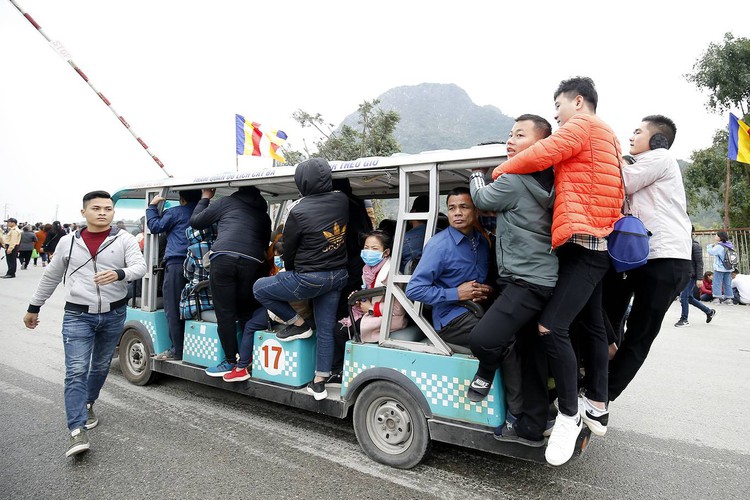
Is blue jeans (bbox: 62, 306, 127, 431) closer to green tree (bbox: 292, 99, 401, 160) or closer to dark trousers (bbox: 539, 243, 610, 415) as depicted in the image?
dark trousers (bbox: 539, 243, 610, 415)

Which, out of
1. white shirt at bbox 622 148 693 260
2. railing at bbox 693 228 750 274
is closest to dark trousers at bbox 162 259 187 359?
white shirt at bbox 622 148 693 260

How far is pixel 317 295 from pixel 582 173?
2.21 meters

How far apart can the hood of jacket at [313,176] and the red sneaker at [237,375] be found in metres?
1.75

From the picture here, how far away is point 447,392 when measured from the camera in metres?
3.05

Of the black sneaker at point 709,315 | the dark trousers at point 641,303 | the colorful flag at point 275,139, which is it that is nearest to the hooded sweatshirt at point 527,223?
the dark trousers at point 641,303

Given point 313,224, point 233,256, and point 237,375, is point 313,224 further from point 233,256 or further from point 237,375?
point 237,375

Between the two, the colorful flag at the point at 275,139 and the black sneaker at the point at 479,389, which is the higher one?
the colorful flag at the point at 275,139

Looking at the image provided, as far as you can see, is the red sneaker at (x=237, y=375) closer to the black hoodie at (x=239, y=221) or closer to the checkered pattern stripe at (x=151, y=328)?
the black hoodie at (x=239, y=221)

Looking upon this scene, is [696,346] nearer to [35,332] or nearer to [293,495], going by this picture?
[293,495]

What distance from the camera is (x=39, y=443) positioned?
3.63m

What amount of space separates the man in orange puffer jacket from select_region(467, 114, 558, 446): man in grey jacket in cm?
9

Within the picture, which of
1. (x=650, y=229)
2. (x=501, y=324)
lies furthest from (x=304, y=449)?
(x=650, y=229)

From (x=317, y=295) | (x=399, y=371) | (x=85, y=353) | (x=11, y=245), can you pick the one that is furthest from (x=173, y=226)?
(x=11, y=245)

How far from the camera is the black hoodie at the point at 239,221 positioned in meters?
4.22
